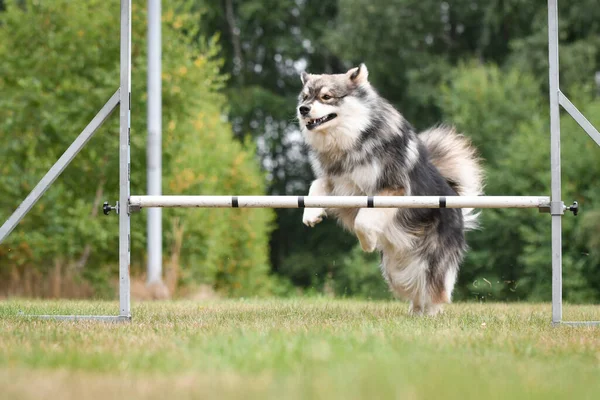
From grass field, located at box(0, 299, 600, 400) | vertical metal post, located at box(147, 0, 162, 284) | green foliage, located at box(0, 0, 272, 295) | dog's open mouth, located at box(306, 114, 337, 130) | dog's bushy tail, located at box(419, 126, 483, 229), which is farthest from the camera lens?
green foliage, located at box(0, 0, 272, 295)

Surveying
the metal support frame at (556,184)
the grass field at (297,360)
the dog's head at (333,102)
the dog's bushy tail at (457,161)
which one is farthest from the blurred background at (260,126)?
the grass field at (297,360)

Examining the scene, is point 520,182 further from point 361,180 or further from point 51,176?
point 51,176

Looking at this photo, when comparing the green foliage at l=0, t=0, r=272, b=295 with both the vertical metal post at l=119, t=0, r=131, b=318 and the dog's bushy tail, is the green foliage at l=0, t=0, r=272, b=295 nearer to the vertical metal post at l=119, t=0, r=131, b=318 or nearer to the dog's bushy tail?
the dog's bushy tail

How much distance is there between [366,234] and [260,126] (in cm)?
1875

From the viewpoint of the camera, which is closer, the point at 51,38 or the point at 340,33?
the point at 51,38

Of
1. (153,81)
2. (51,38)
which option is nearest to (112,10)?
(51,38)

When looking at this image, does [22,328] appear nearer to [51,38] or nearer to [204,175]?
[51,38]

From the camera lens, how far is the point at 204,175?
14.7 meters

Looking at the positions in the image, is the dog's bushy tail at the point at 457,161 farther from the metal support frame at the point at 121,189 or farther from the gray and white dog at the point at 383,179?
the metal support frame at the point at 121,189

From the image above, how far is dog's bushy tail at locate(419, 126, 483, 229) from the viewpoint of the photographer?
6.62 metres

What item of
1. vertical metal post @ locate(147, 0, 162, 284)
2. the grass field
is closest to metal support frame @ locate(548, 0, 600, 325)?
the grass field

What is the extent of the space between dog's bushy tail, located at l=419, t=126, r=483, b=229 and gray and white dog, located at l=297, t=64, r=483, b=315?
0.20 meters

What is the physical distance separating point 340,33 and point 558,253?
16812 mm

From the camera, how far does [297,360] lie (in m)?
3.25
